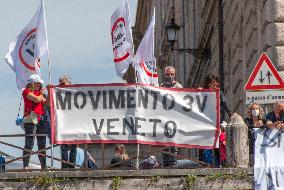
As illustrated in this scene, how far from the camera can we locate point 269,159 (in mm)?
17094

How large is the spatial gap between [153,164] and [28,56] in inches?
111

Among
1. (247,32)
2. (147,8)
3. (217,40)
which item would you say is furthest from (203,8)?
(147,8)

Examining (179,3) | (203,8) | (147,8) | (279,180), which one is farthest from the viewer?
(147,8)

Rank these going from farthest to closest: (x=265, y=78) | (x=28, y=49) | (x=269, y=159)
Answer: (x=28, y=49), (x=269, y=159), (x=265, y=78)

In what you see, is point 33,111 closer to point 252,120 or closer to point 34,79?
point 34,79

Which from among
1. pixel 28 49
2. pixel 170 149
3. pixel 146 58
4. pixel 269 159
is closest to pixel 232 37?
pixel 146 58

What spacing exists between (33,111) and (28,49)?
71.0 inches

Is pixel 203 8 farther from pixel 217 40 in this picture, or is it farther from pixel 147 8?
pixel 147 8

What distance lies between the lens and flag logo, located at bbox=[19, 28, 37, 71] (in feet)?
62.3

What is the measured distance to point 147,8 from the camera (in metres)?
71.0

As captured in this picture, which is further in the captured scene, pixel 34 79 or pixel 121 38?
pixel 121 38

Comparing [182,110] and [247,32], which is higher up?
[247,32]

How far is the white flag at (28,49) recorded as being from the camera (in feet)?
61.7

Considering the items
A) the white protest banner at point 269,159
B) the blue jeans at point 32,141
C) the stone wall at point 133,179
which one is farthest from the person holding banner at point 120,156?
the white protest banner at point 269,159
